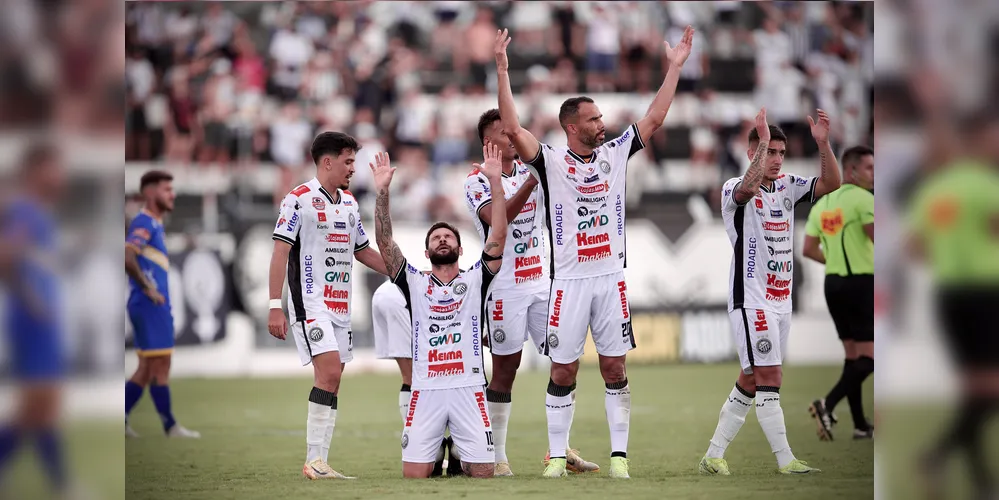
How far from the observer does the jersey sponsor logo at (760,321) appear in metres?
8.34

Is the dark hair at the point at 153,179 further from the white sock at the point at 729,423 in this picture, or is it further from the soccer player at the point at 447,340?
the white sock at the point at 729,423

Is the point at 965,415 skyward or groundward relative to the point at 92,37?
groundward

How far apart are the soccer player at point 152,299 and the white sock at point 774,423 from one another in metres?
6.41

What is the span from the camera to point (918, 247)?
2756mm

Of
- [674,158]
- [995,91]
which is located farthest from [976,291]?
[674,158]

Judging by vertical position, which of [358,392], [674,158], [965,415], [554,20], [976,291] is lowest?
[358,392]

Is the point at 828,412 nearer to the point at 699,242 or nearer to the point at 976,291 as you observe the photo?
the point at 976,291

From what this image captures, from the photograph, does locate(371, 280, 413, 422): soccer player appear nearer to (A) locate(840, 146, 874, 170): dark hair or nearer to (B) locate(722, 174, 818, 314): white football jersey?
(B) locate(722, 174, 818, 314): white football jersey

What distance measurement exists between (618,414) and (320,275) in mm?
Result: 2508

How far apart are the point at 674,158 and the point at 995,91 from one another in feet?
69.2

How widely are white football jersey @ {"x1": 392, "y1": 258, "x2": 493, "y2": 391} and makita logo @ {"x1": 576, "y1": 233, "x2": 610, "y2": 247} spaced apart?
2.27 feet

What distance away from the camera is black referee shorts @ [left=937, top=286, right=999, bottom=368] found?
2.62m

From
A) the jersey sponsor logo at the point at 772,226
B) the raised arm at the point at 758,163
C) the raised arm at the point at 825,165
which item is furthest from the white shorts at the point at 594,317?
the raised arm at the point at 825,165

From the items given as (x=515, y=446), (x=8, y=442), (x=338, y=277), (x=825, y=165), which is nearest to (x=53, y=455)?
(x=8, y=442)
